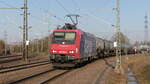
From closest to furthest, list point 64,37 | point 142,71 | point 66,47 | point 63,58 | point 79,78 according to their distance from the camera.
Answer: point 79,78, point 63,58, point 66,47, point 64,37, point 142,71

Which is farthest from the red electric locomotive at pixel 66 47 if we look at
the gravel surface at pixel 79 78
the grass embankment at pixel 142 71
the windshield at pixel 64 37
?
the grass embankment at pixel 142 71

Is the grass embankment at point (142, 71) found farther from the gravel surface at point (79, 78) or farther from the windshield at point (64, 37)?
the windshield at point (64, 37)

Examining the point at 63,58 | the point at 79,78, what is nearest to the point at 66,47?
the point at 63,58

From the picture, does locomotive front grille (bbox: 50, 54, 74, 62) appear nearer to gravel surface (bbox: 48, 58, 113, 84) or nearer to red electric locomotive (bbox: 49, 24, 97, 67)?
red electric locomotive (bbox: 49, 24, 97, 67)

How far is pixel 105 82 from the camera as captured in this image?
13.8 metres

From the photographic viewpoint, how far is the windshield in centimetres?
2014

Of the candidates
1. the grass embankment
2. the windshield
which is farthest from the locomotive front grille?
the grass embankment

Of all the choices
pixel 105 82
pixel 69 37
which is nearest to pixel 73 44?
pixel 69 37

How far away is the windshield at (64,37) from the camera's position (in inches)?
793

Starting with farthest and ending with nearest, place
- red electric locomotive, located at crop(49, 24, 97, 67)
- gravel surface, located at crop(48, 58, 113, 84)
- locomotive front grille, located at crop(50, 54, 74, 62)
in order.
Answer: red electric locomotive, located at crop(49, 24, 97, 67) < locomotive front grille, located at crop(50, 54, 74, 62) < gravel surface, located at crop(48, 58, 113, 84)

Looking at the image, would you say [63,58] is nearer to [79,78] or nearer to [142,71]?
[79,78]

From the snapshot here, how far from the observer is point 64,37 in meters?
20.3

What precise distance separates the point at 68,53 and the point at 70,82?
254 inches

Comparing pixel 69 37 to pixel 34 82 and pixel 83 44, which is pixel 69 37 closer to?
pixel 83 44
